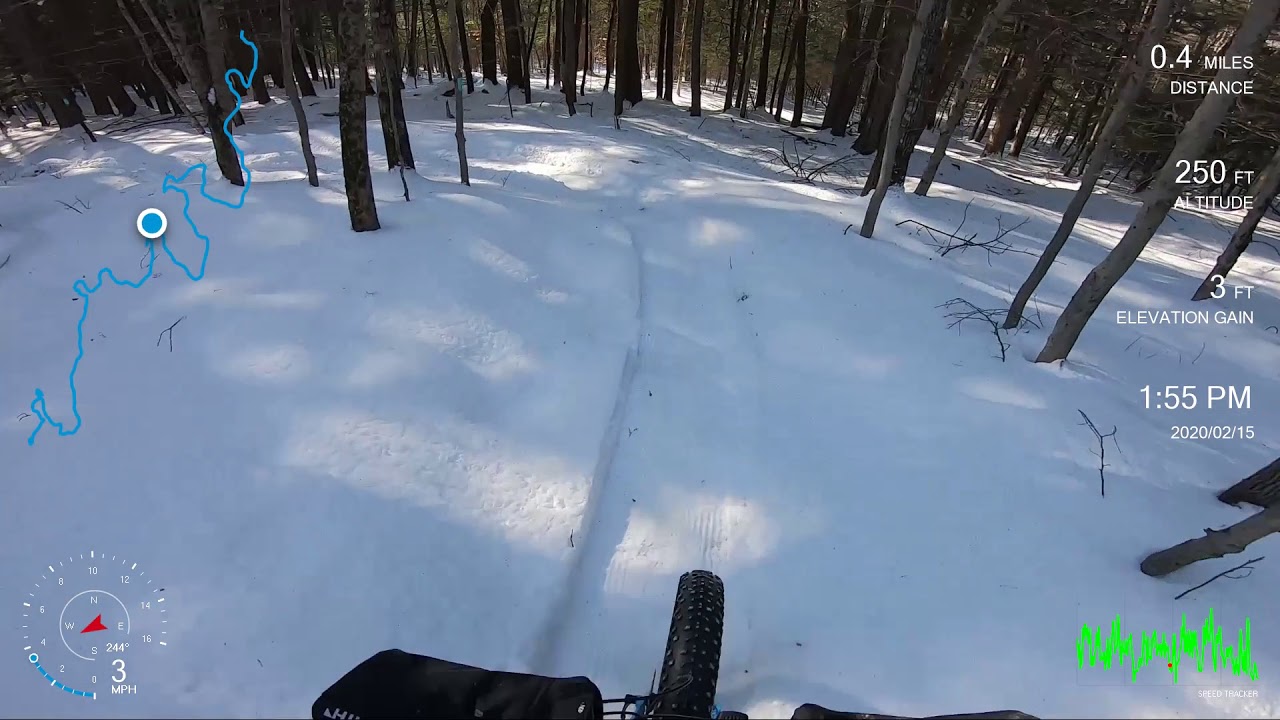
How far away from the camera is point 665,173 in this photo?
11.6 meters

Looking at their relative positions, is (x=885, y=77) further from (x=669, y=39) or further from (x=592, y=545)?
(x=592, y=545)

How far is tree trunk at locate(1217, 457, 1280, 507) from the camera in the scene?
154 inches

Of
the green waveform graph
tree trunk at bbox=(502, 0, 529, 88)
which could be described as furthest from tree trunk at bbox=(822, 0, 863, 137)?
the green waveform graph

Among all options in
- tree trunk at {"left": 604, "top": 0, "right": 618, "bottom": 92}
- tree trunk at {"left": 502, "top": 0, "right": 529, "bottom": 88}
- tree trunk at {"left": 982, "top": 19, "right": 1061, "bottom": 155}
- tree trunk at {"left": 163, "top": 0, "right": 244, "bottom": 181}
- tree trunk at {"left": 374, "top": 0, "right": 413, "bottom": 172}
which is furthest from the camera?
tree trunk at {"left": 604, "top": 0, "right": 618, "bottom": 92}

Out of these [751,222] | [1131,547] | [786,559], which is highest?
[751,222]

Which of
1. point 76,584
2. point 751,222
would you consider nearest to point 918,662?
point 76,584

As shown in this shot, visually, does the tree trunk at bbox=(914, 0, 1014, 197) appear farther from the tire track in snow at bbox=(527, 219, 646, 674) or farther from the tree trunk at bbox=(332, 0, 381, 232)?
the tree trunk at bbox=(332, 0, 381, 232)

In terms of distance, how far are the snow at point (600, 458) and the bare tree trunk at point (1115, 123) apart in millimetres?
504

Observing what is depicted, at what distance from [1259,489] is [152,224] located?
10.6m

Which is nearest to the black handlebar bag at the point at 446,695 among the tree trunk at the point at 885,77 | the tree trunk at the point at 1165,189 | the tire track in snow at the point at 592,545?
the tire track in snow at the point at 592,545

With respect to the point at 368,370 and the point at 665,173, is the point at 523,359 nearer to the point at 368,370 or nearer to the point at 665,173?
the point at 368,370

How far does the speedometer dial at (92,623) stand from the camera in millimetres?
2820

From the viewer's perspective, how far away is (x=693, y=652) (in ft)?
9.36

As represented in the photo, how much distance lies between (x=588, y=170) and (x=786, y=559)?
9704mm
